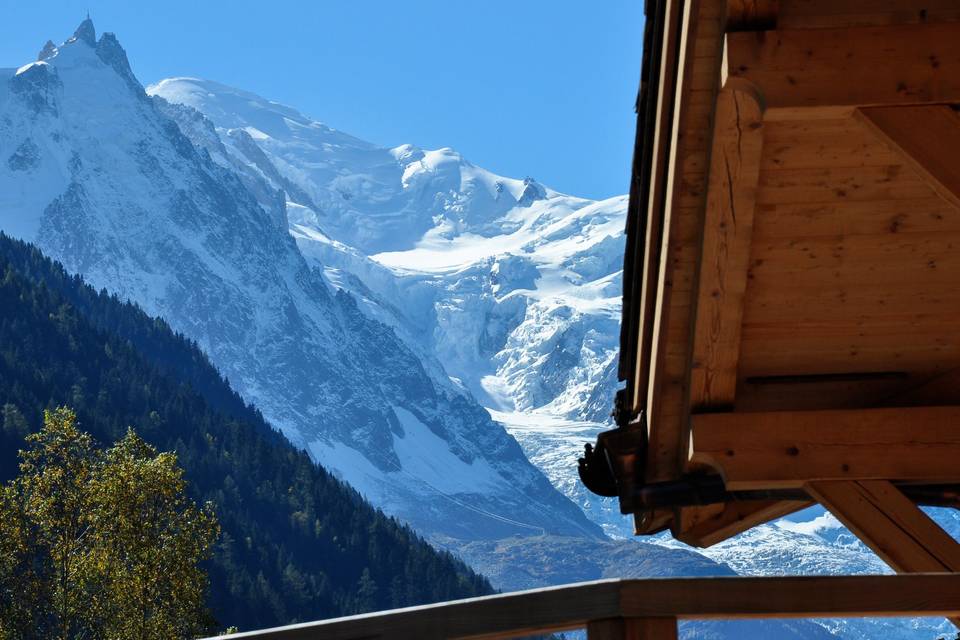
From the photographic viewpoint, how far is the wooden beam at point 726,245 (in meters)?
4.23

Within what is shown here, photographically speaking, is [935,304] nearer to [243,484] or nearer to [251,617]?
[251,617]

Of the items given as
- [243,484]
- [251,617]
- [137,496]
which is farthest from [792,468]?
[243,484]

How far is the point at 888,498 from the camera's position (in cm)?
507

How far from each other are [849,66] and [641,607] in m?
1.85

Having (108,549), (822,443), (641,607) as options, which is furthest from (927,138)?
(108,549)

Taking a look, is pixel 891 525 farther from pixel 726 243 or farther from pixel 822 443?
pixel 726 243

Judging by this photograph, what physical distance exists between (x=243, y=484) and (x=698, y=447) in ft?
371

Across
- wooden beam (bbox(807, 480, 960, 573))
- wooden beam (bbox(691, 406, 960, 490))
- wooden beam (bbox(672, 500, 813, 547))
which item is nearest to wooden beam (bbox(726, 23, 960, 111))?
wooden beam (bbox(807, 480, 960, 573))

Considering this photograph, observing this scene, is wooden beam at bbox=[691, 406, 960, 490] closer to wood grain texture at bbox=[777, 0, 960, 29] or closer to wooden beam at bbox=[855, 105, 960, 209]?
wooden beam at bbox=[855, 105, 960, 209]

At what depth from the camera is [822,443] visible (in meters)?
5.32

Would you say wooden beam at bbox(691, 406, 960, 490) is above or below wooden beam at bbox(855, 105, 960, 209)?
below

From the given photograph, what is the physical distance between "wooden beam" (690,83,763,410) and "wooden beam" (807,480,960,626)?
0.58m

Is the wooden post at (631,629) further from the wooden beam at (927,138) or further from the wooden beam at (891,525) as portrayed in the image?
the wooden beam at (891,525)

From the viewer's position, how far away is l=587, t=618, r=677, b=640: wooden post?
9.06 feet
